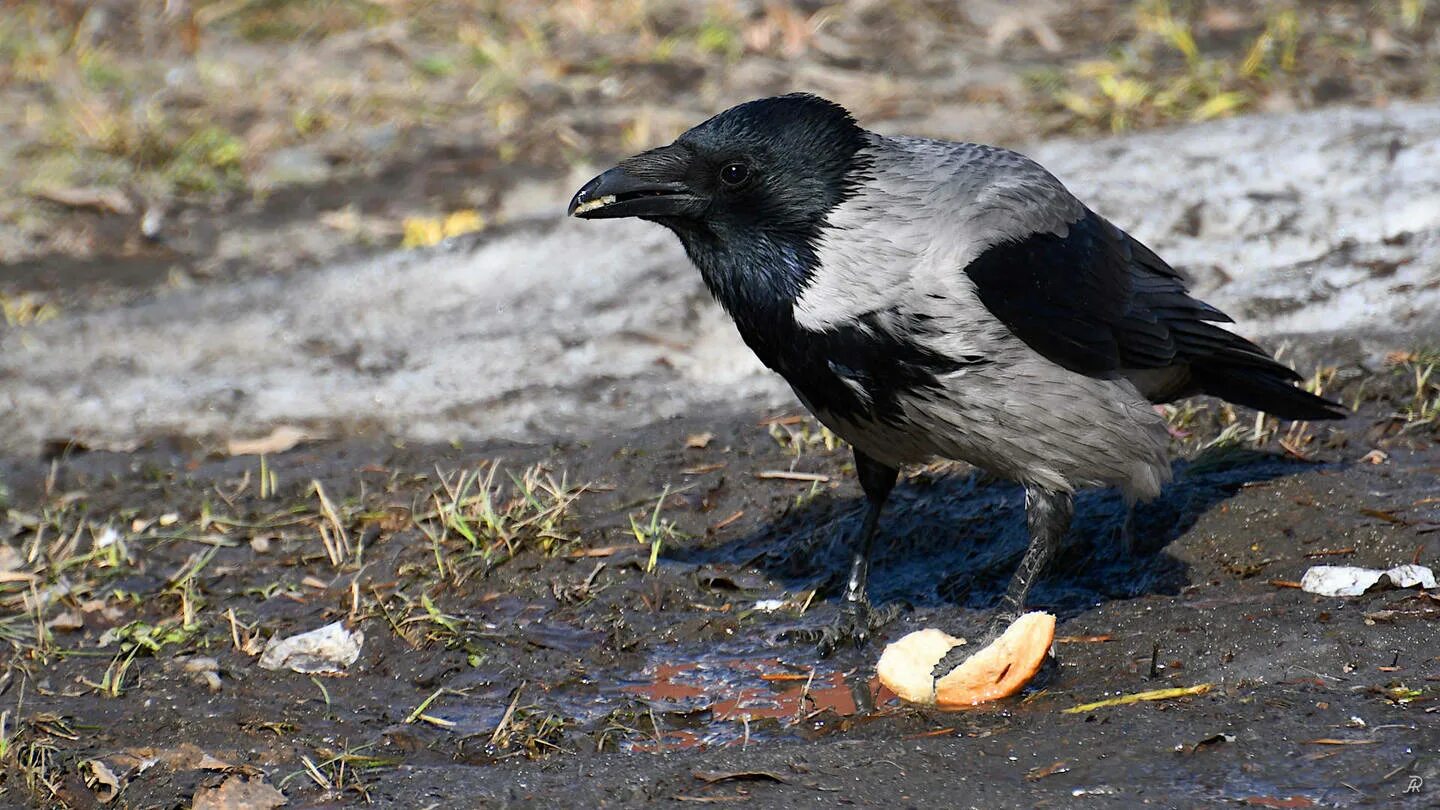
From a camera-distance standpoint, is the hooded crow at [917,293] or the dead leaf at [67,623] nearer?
the hooded crow at [917,293]

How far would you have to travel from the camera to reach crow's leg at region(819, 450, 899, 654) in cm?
470

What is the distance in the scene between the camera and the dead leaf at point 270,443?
646 cm

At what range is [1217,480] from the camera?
203 inches

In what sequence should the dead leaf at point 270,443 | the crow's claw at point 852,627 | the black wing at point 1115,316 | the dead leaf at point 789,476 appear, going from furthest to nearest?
1. the dead leaf at point 270,443
2. the dead leaf at point 789,476
3. the crow's claw at point 852,627
4. the black wing at point 1115,316

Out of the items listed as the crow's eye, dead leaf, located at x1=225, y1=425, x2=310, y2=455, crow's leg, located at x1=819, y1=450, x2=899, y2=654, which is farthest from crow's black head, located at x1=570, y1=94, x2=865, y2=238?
dead leaf, located at x1=225, y1=425, x2=310, y2=455

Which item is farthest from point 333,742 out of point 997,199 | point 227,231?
point 227,231

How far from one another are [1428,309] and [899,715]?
128 inches

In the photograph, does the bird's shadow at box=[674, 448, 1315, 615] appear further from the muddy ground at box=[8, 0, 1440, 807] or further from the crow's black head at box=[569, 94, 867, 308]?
the crow's black head at box=[569, 94, 867, 308]

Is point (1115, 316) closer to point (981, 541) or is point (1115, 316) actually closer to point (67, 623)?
point (981, 541)

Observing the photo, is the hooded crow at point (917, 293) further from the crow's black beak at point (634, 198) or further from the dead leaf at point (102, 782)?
the dead leaf at point (102, 782)

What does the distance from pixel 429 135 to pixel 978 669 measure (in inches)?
245

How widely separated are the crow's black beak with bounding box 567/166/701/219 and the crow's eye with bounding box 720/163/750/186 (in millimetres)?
104

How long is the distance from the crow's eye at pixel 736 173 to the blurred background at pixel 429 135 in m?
2.28

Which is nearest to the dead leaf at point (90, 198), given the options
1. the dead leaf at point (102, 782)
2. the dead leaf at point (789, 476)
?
the dead leaf at point (789, 476)
